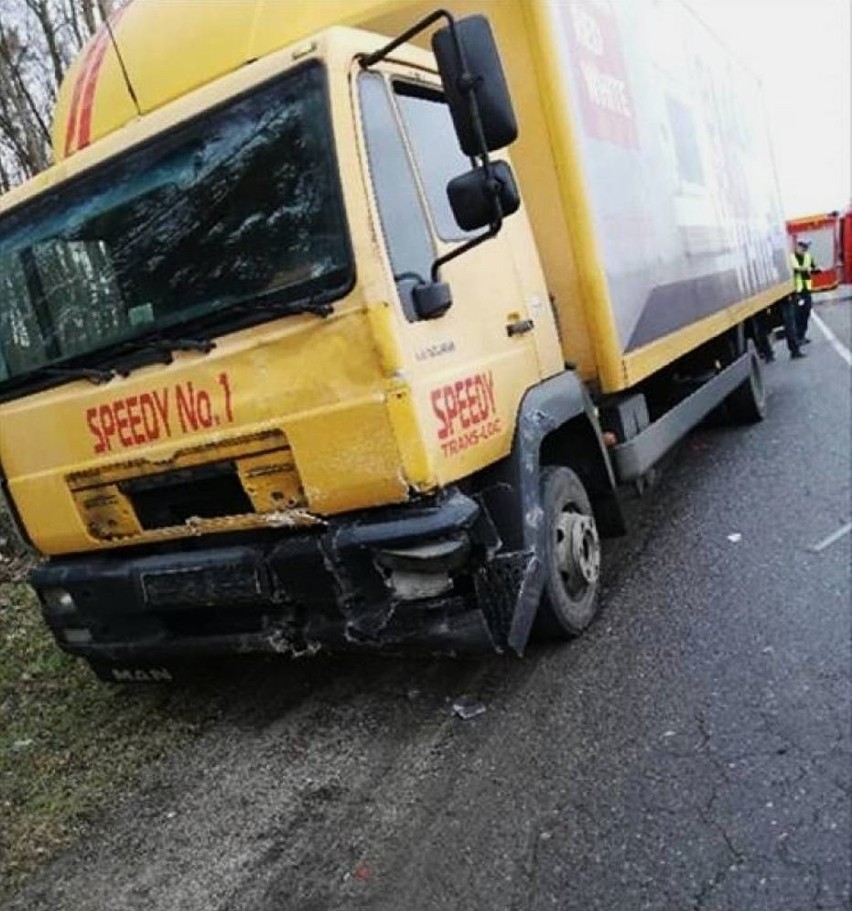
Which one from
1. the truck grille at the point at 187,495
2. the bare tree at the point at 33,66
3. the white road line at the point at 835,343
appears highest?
the bare tree at the point at 33,66

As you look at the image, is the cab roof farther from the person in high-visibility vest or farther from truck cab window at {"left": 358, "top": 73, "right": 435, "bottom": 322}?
the person in high-visibility vest

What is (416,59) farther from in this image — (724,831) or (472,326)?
(724,831)

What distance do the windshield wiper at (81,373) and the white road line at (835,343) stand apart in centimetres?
1051

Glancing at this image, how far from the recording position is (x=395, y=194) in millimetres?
3266

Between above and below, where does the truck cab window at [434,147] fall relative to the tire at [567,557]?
above

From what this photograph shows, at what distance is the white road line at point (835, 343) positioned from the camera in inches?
497

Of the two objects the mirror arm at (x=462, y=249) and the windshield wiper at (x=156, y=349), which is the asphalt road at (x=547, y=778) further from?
the mirror arm at (x=462, y=249)

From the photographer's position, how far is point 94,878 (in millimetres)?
3154

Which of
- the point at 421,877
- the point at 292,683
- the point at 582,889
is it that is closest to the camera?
the point at 582,889

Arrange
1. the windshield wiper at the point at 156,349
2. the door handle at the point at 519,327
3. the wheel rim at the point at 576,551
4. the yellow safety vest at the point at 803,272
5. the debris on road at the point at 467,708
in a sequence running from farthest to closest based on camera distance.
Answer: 1. the yellow safety vest at the point at 803,272
2. the wheel rim at the point at 576,551
3. the door handle at the point at 519,327
4. the debris on road at the point at 467,708
5. the windshield wiper at the point at 156,349

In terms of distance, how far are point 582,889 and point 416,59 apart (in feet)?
9.68

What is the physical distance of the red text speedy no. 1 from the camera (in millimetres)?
3316

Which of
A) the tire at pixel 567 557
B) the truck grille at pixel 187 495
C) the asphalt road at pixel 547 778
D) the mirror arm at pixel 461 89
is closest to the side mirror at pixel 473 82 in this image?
the mirror arm at pixel 461 89

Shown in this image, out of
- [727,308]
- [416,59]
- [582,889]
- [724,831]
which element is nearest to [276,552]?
[582,889]
